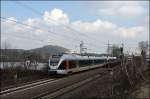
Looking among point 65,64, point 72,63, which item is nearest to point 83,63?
point 72,63

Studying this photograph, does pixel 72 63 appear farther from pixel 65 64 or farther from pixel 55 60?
pixel 55 60

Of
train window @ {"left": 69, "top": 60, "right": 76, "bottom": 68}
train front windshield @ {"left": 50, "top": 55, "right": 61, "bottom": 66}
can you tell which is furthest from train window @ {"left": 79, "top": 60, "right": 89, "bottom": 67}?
train front windshield @ {"left": 50, "top": 55, "right": 61, "bottom": 66}

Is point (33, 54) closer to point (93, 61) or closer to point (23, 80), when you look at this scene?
point (23, 80)

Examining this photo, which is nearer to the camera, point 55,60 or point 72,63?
point 55,60

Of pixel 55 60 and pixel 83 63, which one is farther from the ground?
pixel 55 60

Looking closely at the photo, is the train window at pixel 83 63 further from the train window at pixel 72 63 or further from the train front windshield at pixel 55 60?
the train front windshield at pixel 55 60

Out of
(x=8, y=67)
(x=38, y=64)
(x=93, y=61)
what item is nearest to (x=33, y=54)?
(x=38, y=64)

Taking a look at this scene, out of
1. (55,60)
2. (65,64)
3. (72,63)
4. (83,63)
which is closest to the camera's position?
(55,60)

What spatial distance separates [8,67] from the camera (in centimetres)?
3494

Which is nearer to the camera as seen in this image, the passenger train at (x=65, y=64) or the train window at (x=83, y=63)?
the passenger train at (x=65, y=64)

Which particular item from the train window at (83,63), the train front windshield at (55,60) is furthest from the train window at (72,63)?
the train window at (83,63)

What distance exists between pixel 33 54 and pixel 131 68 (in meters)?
12.7

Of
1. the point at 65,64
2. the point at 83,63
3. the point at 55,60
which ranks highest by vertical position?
the point at 55,60

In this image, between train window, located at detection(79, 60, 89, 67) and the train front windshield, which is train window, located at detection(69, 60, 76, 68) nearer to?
the train front windshield
